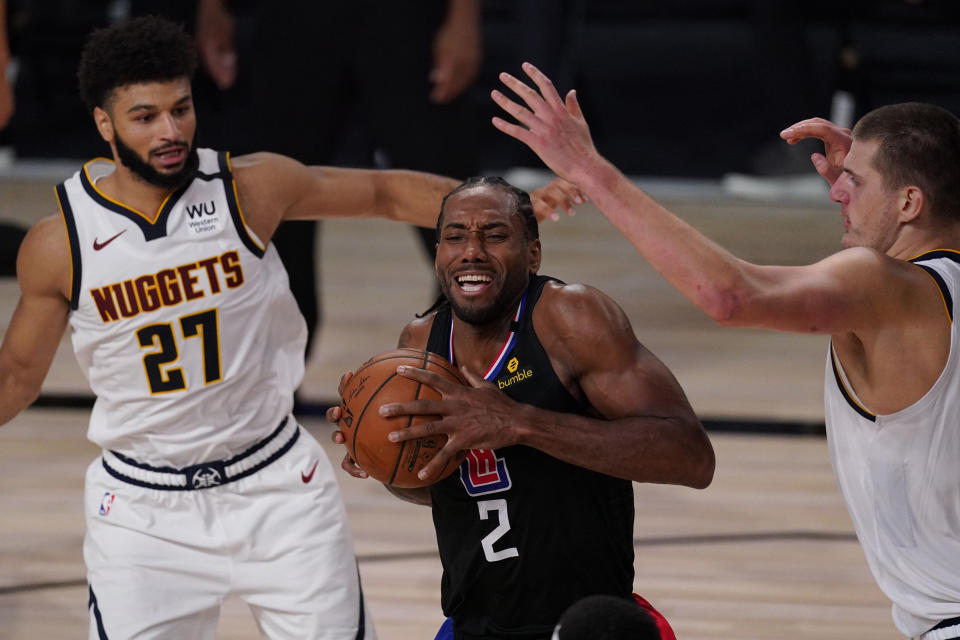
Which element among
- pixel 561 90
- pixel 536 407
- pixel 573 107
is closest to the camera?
pixel 573 107

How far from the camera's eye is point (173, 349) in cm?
389

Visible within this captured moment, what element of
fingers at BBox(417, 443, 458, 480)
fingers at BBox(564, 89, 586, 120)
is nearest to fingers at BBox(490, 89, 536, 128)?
fingers at BBox(564, 89, 586, 120)

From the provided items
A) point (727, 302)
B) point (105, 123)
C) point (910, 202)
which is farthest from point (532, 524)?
point (105, 123)

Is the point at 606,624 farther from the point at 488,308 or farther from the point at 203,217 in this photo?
the point at 203,217

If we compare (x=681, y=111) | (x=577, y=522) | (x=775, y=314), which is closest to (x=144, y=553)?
(x=577, y=522)

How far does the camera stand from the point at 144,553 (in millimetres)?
3771

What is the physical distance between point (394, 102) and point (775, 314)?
399cm

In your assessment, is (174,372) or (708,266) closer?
(708,266)

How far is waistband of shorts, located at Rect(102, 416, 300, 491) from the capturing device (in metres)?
3.89

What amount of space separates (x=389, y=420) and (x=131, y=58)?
1326mm

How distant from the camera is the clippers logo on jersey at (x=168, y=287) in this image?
3.85m

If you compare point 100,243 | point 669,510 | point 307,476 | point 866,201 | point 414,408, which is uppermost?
point 866,201

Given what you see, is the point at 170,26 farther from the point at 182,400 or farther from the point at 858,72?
the point at 858,72

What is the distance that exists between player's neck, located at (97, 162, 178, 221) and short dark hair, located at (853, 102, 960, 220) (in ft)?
6.06
